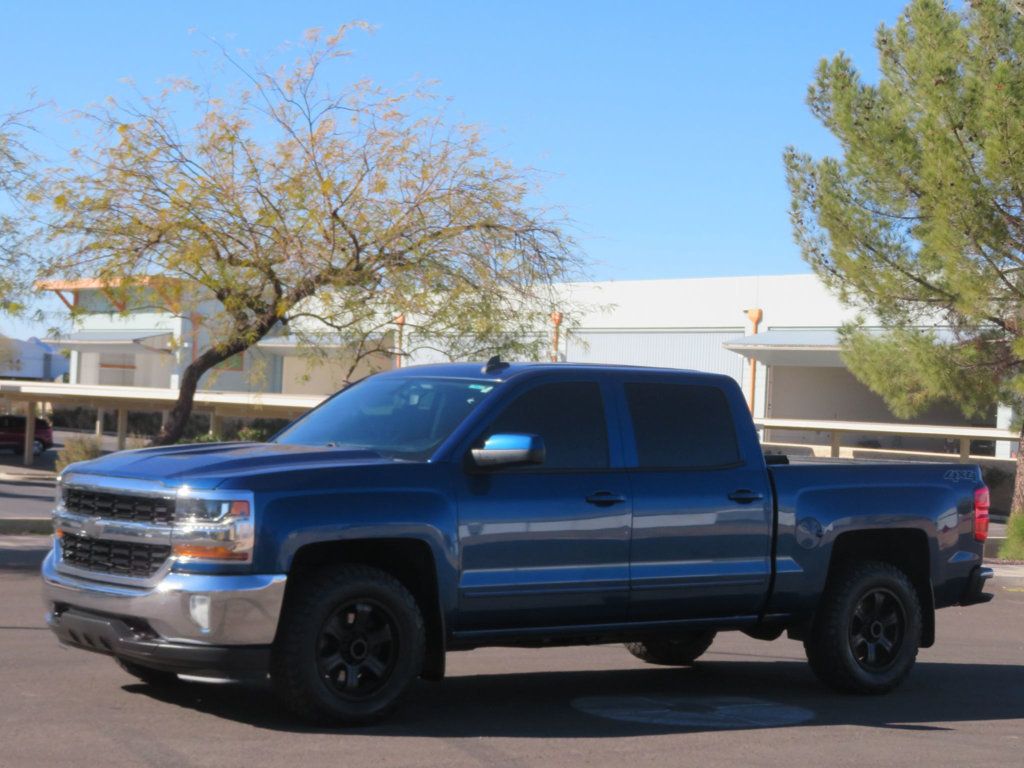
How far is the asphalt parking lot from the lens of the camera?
697 centimetres

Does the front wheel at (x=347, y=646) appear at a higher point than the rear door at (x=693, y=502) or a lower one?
lower

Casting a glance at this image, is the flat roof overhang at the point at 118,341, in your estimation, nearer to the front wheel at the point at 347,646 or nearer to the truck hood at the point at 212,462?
the truck hood at the point at 212,462

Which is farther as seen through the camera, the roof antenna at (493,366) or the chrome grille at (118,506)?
the roof antenna at (493,366)

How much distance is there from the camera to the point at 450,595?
7707 millimetres

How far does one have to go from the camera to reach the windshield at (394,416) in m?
8.16

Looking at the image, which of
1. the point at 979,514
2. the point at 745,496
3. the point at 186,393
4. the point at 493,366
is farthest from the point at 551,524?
the point at 186,393

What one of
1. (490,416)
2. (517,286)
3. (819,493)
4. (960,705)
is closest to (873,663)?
(960,705)

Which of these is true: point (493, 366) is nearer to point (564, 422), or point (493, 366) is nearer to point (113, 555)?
point (564, 422)

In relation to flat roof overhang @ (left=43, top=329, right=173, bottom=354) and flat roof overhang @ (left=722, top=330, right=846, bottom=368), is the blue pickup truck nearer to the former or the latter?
flat roof overhang @ (left=722, top=330, right=846, bottom=368)

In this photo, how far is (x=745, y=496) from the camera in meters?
8.73

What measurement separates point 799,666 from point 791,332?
120 feet

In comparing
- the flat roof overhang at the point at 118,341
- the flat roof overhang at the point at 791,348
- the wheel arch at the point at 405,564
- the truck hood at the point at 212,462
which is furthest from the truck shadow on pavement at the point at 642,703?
the flat roof overhang at the point at 118,341

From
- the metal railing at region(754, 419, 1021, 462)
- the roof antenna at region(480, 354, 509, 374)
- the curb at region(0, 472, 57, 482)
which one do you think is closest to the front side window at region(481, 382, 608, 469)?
the roof antenna at region(480, 354, 509, 374)

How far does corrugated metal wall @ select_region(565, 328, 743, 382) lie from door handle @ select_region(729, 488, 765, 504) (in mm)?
38276
